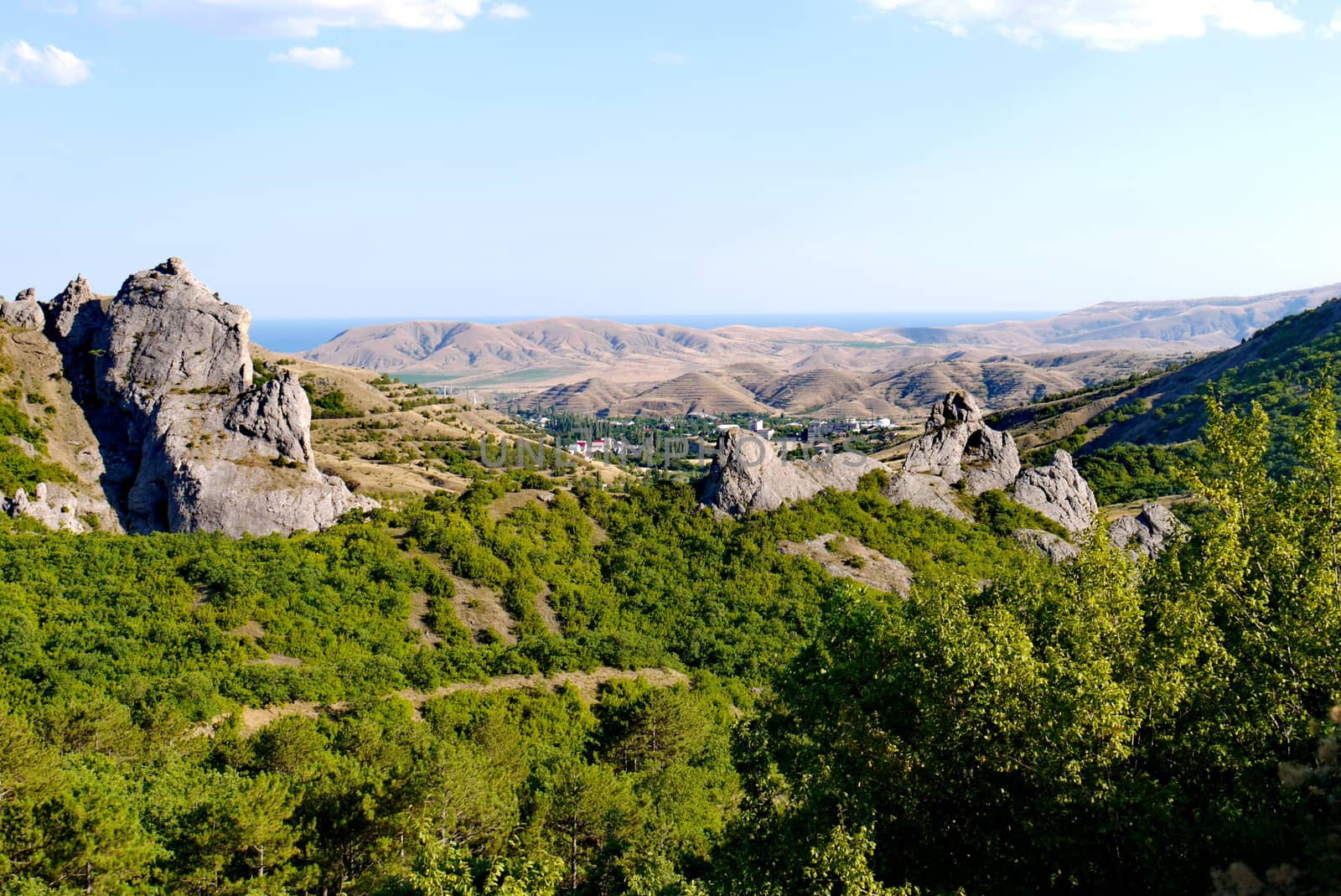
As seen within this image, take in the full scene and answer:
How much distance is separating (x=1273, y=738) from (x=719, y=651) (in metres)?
28.0

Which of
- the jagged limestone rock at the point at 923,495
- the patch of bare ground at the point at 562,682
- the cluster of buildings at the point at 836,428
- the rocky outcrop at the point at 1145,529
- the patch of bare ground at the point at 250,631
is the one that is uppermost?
the jagged limestone rock at the point at 923,495

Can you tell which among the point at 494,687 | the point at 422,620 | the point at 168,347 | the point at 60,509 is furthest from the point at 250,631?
the point at 168,347

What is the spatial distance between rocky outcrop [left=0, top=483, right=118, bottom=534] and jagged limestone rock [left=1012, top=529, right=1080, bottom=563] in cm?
5548

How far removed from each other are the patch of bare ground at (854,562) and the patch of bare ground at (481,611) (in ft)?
54.8

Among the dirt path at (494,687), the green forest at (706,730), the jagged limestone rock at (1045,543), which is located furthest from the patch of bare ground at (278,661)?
the jagged limestone rock at (1045,543)

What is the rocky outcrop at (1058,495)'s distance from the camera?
176 ft

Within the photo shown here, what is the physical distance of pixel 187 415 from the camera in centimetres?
5284

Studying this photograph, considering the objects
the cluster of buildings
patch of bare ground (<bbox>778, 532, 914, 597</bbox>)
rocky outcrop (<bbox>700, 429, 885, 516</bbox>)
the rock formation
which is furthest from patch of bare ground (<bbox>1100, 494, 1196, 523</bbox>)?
the cluster of buildings

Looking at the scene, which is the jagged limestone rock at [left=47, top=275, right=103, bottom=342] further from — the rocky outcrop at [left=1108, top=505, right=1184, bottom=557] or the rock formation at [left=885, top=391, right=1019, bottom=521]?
the rocky outcrop at [left=1108, top=505, right=1184, bottom=557]

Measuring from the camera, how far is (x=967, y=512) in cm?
5231

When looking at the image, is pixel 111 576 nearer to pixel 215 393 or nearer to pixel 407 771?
pixel 215 393

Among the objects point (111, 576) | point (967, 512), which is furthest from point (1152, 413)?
point (111, 576)

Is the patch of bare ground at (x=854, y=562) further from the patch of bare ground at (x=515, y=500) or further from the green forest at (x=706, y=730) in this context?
the patch of bare ground at (x=515, y=500)

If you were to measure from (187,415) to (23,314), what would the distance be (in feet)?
70.5
